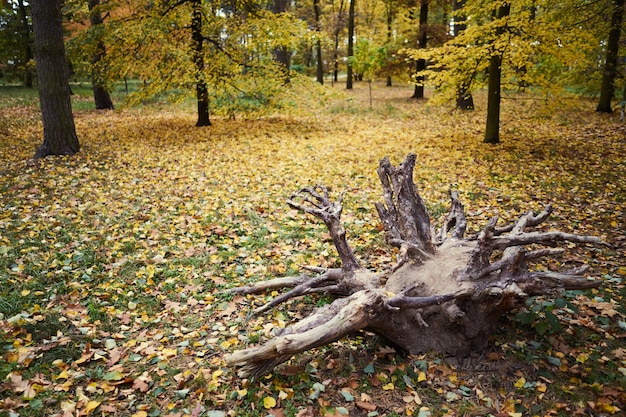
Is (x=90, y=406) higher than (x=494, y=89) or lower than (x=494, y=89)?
lower

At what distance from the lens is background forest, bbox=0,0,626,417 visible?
11.0 ft

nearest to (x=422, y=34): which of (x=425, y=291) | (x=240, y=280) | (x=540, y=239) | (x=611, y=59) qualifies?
(x=611, y=59)

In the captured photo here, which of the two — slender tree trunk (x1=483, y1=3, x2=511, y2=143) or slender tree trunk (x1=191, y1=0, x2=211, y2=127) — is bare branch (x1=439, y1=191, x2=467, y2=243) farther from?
slender tree trunk (x1=191, y1=0, x2=211, y2=127)

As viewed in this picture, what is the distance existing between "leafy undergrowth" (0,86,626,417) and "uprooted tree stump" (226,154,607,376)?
250mm

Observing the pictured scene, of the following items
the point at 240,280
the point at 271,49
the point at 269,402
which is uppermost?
the point at 271,49

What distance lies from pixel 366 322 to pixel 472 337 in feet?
3.71

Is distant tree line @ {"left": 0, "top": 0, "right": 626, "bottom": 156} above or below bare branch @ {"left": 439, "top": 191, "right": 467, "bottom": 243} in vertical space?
above

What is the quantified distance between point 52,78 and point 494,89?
35.6 ft

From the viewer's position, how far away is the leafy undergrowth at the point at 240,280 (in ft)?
10.7

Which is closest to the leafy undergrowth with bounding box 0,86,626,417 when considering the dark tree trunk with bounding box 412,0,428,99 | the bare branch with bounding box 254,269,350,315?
the bare branch with bounding box 254,269,350,315

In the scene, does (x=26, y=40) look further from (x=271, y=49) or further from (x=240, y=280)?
(x=240, y=280)

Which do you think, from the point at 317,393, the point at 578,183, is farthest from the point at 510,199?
the point at 317,393

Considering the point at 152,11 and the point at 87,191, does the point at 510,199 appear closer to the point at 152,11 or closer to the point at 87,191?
the point at 87,191

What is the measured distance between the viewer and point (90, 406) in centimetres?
306
